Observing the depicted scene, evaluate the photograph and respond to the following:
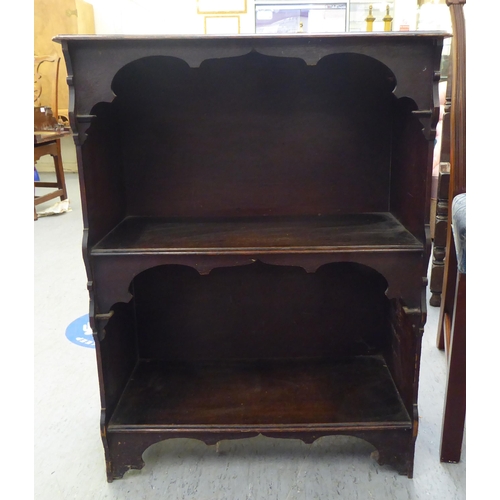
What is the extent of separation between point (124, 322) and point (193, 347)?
23cm

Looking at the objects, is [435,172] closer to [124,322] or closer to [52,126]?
[124,322]

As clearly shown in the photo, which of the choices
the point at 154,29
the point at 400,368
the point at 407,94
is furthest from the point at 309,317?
the point at 154,29

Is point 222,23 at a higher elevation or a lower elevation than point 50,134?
higher

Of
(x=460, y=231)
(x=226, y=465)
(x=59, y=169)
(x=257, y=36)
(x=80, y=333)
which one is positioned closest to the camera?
(x=257, y=36)

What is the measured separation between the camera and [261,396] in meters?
1.29

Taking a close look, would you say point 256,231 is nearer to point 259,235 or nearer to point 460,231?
point 259,235

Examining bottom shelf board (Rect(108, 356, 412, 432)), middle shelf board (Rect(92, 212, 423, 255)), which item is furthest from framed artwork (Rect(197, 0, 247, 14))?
bottom shelf board (Rect(108, 356, 412, 432))

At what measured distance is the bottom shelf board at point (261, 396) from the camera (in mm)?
1196

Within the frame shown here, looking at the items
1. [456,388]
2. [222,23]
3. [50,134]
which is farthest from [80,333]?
[222,23]

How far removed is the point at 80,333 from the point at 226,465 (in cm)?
94

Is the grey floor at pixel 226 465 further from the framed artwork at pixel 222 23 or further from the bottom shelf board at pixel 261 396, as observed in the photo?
the framed artwork at pixel 222 23

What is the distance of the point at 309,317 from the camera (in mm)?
1446

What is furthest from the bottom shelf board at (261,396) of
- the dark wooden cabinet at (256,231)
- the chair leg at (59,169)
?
the chair leg at (59,169)

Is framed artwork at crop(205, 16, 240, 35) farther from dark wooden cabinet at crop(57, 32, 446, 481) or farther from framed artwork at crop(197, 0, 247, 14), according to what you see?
dark wooden cabinet at crop(57, 32, 446, 481)
